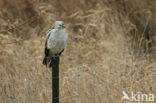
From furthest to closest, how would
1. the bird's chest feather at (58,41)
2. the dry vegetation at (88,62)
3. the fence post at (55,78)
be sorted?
the bird's chest feather at (58,41)
the dry vegetation at (88,62)
the fence post at (55,78)

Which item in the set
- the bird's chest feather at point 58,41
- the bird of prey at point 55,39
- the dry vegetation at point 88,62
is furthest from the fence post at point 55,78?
the bird's chest feather at point 58,41

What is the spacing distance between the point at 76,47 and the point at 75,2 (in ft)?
8.62

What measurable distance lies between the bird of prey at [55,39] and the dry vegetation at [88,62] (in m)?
0.23

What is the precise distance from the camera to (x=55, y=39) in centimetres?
470

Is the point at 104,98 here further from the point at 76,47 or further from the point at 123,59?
the point at 76,47

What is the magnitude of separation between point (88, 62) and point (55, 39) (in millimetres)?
1797

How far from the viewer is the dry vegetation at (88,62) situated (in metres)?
4.49

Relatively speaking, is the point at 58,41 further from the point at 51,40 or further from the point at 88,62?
the point at 88,62

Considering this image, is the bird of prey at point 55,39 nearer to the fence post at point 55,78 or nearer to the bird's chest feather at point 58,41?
the bird's chest feather at point 58,41

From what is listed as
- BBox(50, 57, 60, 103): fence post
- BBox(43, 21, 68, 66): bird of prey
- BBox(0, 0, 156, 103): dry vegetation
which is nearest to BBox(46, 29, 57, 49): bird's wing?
BBox(43, 21, 68, 66): bird of prey

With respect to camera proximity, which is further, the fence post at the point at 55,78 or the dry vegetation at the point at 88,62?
the dry vegetation at the point at 88,62

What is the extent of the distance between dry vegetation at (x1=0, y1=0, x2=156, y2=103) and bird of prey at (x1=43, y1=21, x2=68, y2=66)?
227mm

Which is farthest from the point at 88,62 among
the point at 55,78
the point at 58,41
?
the point at 55,78

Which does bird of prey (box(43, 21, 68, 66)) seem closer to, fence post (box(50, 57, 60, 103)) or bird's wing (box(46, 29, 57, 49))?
bird's wing (box(46, 29, 57, 49))
